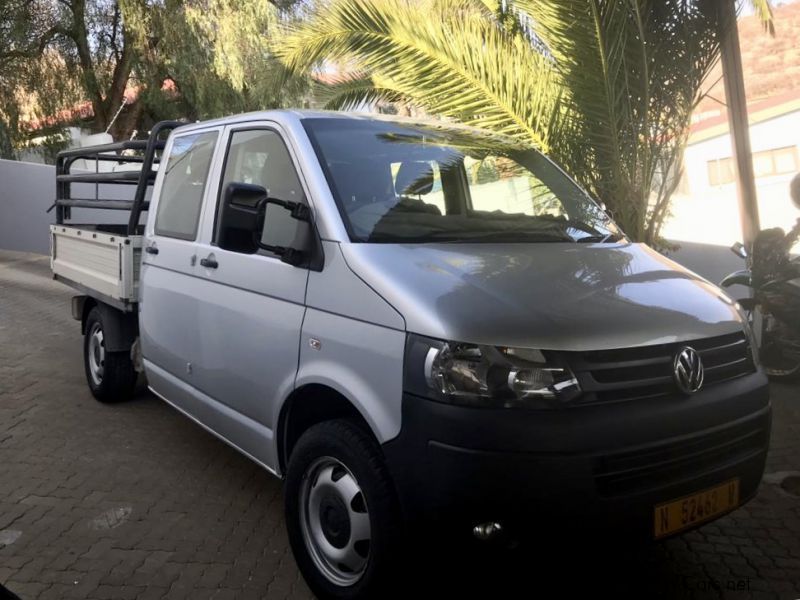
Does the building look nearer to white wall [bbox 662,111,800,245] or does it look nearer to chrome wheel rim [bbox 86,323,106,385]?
white wall [bbox 662,111,800,245]

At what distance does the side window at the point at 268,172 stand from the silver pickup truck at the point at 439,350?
1cm

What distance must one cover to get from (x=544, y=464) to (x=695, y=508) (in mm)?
690

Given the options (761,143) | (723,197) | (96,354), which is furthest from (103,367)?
(761,143)

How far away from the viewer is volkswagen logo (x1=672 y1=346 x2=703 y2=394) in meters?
2.67

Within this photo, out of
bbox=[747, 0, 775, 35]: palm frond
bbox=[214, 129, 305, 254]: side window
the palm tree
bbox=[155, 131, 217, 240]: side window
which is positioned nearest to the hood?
bbox=[214, 129, 305, 254]: side window

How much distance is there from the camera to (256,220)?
322 cm

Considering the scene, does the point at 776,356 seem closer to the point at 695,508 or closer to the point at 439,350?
the point at 695,508

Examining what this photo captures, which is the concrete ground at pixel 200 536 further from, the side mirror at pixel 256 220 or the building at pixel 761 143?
the building at pixel 761 143

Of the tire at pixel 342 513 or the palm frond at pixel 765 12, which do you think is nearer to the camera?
the tire at pixel 342 513

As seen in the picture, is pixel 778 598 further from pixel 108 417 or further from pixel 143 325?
pixel 108 417

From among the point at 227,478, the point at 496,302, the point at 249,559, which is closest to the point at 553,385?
the point at 496,302

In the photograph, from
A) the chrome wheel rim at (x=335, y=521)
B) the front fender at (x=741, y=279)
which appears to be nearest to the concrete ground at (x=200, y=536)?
the chrome wheel rim at (x=335, y=521)

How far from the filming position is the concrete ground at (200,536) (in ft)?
10.5

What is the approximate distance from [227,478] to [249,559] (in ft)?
3.37
